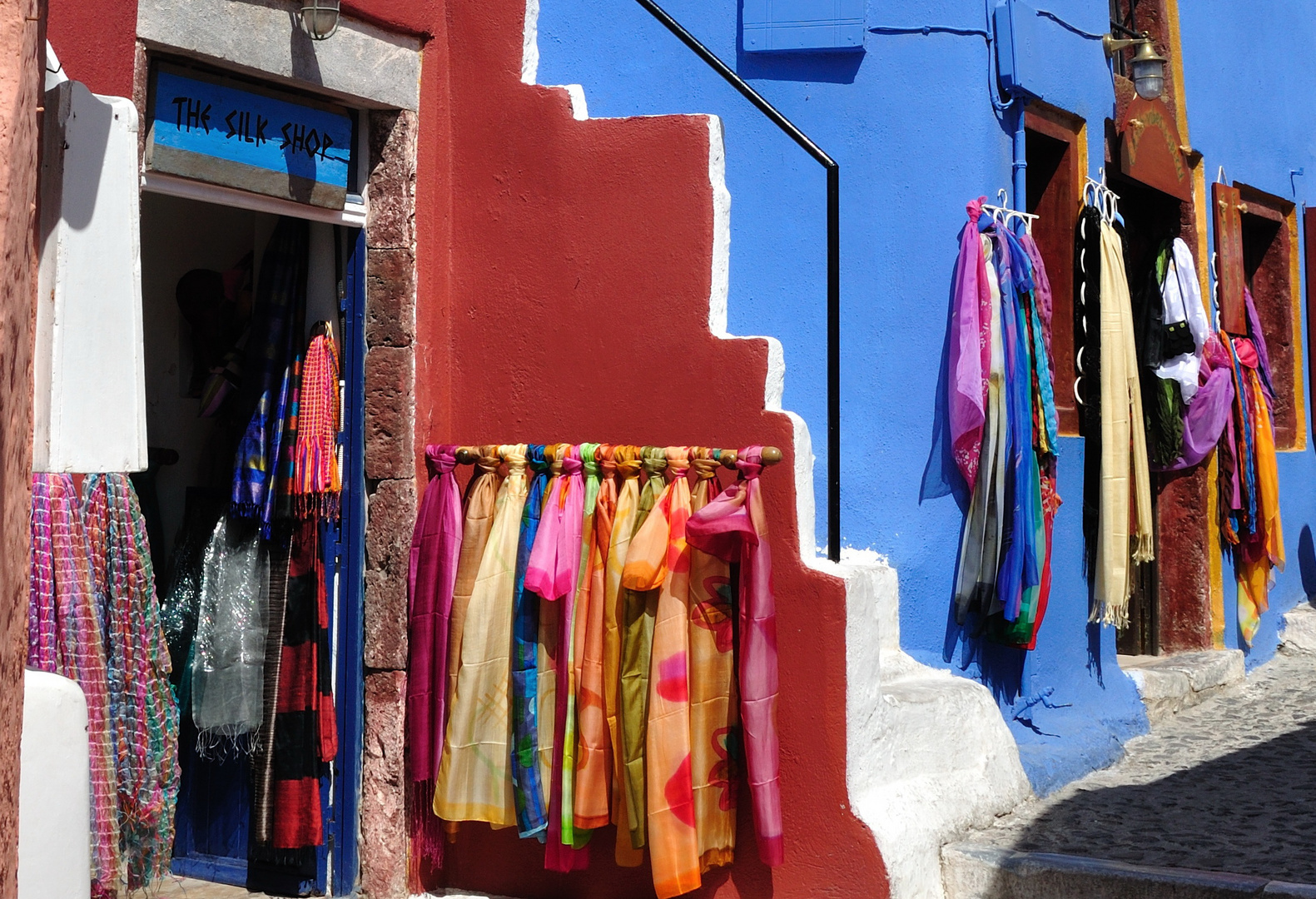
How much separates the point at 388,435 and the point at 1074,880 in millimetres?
2738

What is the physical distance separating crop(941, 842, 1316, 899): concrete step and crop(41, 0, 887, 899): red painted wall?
18.0 inches

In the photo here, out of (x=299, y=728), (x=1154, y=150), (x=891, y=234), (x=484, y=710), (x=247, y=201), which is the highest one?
(x=1154, y=150)

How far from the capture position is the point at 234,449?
5.40m


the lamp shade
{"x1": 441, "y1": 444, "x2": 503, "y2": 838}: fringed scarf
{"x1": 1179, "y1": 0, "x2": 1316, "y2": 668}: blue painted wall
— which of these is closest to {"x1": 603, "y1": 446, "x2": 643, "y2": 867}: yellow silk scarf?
{"x1": 441, "y1": 444, "x2": 503, "y2": 838}: fringed scarf

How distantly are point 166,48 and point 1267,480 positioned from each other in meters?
7.00

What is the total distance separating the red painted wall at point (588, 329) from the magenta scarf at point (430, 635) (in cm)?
18

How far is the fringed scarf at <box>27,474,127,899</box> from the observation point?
403 centimetres

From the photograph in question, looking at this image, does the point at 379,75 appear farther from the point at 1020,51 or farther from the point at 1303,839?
the point at 1303,839

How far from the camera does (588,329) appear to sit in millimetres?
4988

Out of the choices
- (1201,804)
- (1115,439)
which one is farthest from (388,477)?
(1115,439)

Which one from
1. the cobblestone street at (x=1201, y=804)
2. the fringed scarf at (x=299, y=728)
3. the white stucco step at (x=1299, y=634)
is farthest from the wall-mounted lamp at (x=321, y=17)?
the white stucco step at (x=1299, y=634)

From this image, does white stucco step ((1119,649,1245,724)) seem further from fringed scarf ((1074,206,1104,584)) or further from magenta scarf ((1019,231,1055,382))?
magenta scarf ((1019,231,1055,382))

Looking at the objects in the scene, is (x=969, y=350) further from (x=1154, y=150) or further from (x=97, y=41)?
(x=97, y=41)

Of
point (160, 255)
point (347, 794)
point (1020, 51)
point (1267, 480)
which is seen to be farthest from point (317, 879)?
point (1267, 480)
